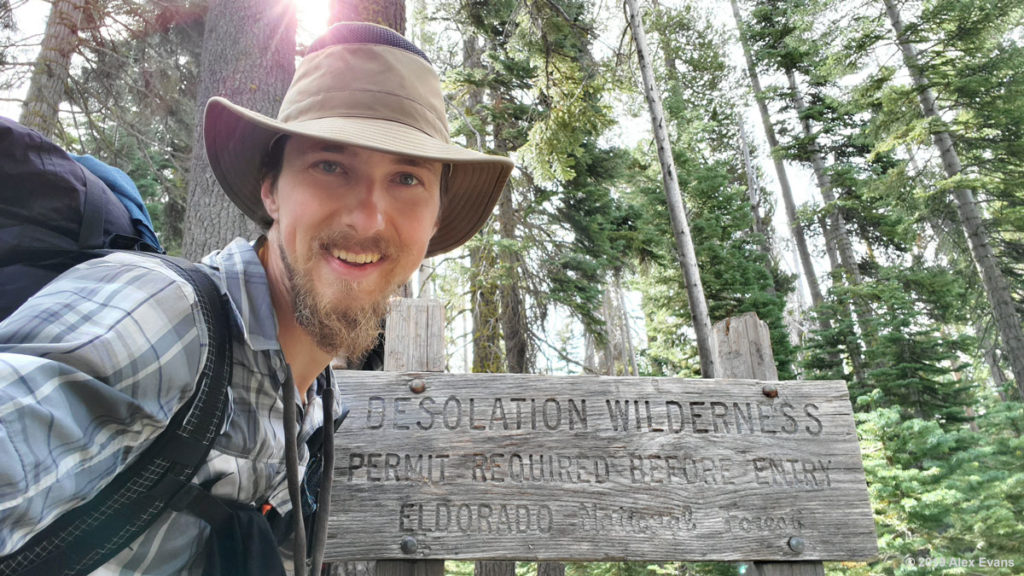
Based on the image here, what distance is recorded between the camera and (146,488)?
3.53 ft

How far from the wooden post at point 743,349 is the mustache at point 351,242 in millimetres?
1937

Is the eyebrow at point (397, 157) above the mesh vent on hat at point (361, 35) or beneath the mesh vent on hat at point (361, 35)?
beneath

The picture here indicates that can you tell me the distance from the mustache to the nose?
0.01 metres

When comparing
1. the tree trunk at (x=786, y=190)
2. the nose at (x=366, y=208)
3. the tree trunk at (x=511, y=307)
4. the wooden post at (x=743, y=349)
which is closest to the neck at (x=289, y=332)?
the nose at (x=366, y=208)

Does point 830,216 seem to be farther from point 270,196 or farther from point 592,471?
point 270,196

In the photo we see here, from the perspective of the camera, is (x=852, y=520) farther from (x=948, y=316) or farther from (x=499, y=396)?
(x=948, y=316)

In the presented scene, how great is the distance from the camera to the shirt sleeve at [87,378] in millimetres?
827

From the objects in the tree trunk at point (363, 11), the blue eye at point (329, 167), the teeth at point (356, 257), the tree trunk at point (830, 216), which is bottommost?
the teeth at point (356, 257)

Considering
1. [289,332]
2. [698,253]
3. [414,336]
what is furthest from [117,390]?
[698,253]

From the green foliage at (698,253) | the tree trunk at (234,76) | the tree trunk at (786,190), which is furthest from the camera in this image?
A: the tree trunk at (786,190)

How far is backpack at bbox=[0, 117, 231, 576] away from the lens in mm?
1022

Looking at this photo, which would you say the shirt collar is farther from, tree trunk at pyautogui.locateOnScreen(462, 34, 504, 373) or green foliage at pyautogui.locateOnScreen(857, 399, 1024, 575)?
green foliage at pyautogui.locateOnScreen(857, 399, 1024, 575)

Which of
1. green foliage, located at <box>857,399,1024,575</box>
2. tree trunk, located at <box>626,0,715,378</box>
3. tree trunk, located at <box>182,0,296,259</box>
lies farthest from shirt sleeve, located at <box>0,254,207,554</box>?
green foliage, located at <box>857,399,1024,575</box>

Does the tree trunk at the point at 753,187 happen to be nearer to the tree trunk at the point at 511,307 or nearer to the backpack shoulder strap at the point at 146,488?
the tree trunk at the point at 511,307
